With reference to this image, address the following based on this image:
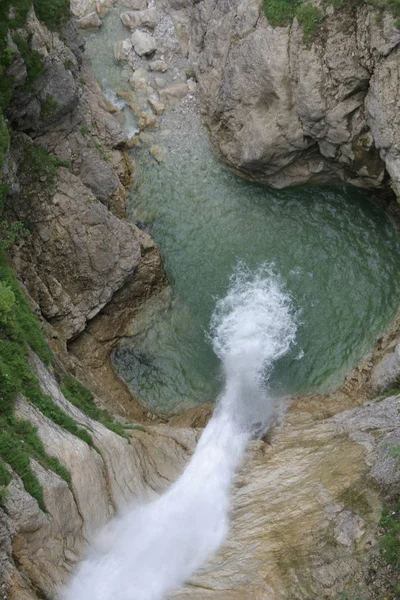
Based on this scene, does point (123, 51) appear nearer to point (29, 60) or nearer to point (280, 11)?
point (280, 11)

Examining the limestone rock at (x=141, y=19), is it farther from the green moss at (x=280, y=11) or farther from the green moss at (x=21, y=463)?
the green moss at (x=21, y=463)

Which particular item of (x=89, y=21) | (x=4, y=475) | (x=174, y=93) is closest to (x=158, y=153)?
(x=174, y=93)

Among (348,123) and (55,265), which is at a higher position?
(348,123)

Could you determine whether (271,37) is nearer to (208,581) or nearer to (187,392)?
(187,392)

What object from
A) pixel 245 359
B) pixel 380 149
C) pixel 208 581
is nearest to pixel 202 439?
pixel 245 359

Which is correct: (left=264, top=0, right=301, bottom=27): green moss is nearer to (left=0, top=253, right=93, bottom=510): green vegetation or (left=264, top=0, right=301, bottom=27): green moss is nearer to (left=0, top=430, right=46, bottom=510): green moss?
(left=0, top=253, right=93, bottom=510): green vegetation

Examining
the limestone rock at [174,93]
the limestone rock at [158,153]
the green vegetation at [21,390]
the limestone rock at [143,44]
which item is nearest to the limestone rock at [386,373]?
the green vegetation at [21,390]
